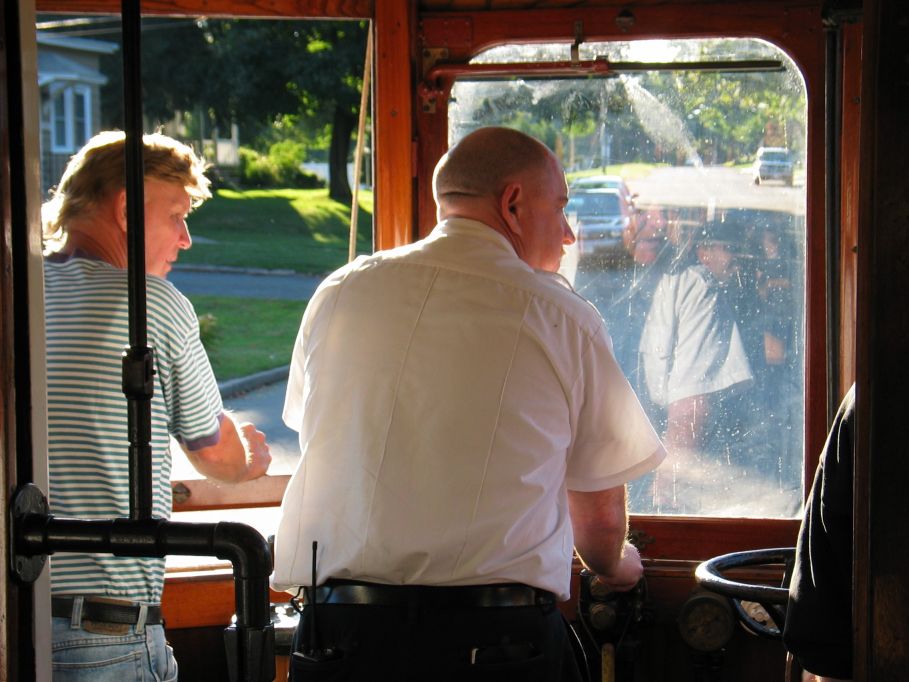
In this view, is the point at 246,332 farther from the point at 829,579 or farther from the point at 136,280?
the point at 136,280

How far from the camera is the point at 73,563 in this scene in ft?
6.45

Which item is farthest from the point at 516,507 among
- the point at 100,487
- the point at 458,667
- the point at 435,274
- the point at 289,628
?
the point at 289,628

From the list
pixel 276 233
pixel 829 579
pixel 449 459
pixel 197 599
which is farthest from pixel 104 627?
pixel 276 233

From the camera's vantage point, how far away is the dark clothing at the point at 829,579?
1618mm

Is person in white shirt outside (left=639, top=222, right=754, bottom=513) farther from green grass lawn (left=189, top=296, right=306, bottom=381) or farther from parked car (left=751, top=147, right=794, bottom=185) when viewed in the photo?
green grass lawn (left=189, top=296, right=306, bottom=381)

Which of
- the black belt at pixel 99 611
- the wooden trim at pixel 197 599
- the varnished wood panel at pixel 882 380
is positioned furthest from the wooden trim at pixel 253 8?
the varnished wood panel at pixel 882 380

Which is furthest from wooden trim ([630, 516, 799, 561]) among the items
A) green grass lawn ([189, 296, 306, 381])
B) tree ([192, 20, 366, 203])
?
tree ([192, 20, 366, 203])

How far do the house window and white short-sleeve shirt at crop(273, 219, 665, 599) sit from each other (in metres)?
14.5

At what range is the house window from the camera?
52.5ft

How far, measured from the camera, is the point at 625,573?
2.38 meters

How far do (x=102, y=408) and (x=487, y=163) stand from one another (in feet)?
2.82

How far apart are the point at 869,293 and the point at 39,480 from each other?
2.78 feet

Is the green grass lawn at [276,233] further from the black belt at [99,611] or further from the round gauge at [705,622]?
the black belt at [99,611]

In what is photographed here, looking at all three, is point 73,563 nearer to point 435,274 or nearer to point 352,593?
point 352,593
